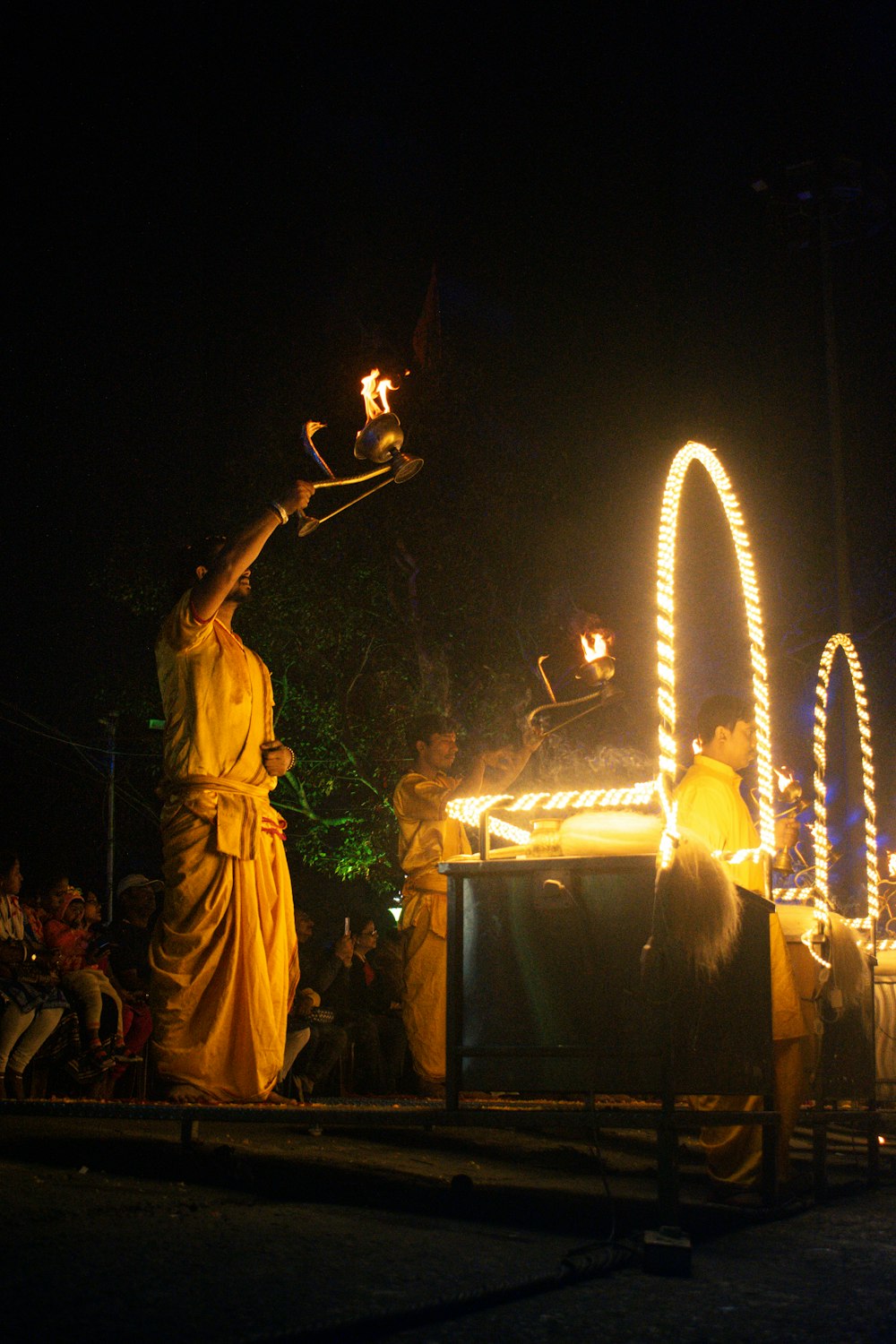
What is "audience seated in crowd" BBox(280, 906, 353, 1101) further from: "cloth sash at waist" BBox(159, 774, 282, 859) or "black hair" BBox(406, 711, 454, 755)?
"cloth sash at waist" BBox(159, 774, 282, 859)

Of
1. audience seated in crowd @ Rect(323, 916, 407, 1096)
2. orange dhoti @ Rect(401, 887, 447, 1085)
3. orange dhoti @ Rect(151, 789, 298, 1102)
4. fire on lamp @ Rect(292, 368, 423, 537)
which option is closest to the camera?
orange dhoti @ Rect(151, 789, 298, 1102)

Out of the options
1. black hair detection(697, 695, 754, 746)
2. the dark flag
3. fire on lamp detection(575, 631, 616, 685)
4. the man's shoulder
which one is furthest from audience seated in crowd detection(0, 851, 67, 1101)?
the dark flag

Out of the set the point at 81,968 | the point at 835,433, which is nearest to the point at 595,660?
the point at 81,968

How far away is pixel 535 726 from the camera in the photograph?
22.8 ft

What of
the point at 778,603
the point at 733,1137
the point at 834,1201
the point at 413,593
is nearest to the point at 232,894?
the point at 733,1137

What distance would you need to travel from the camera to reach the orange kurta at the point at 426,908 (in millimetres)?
6879

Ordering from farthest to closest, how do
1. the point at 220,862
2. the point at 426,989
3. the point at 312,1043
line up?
the point at 312,1043, the point at 426,989, the point at 220,862

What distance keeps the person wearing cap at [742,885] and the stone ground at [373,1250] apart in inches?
10.7

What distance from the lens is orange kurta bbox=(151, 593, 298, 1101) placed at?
16.2 feet

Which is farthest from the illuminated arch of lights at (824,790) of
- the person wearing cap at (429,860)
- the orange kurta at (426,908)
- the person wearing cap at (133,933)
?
the person wearing cap at (133,933)

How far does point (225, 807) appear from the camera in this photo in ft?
17.0

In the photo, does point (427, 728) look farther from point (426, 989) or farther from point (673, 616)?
point (673, 616)

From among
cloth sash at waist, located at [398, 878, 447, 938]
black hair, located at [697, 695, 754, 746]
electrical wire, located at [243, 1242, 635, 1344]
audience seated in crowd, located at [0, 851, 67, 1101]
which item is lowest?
electrical wire, located at [243, 1242, 635, 1344]

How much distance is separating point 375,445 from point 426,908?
2.78 meters
